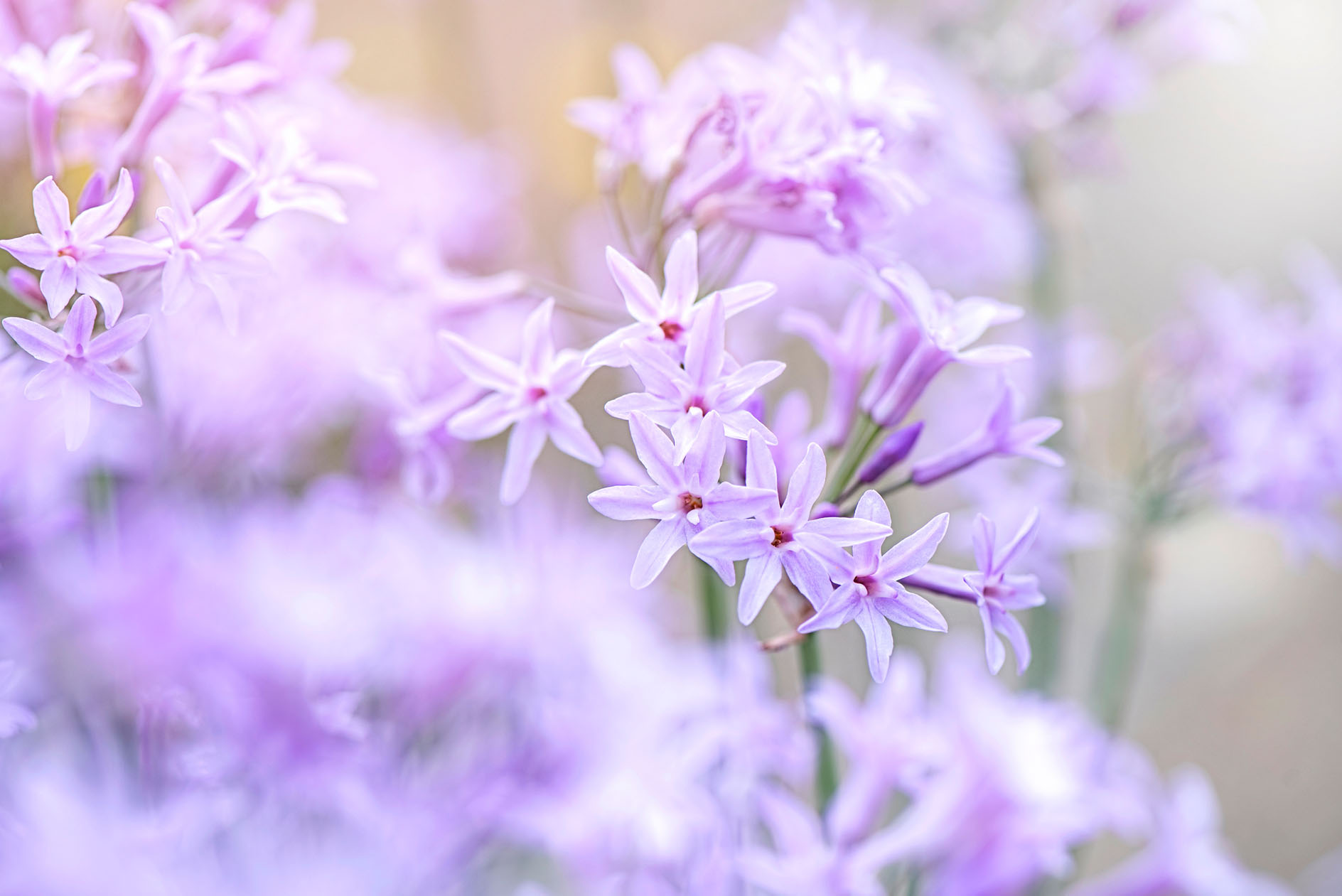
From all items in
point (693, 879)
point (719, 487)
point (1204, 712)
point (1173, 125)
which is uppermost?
point (1173, 125)

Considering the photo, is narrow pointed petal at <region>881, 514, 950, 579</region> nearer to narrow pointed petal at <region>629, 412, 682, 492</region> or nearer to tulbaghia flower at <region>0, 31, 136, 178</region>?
narrow pointed petal at <region>629, 412, 682, 492</region>

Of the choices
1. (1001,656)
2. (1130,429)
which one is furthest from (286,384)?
(1130,429)

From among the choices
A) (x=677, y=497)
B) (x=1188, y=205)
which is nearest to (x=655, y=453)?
(x=677, y=497)

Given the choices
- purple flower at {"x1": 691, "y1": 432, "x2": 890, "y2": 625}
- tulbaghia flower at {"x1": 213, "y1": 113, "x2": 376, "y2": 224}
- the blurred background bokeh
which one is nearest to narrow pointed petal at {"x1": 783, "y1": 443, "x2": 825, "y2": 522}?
purple flower at {"x1": 691, "y1": 432, "x2": 890, "y2": 625}

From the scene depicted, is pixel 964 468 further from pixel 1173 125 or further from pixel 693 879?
pixel 1173 125

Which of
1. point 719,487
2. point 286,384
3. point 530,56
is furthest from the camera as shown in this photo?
point 530,56

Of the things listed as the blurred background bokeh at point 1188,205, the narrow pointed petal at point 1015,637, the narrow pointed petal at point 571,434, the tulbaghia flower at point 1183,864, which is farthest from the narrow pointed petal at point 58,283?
the blurred background bokeh at point 1188,205

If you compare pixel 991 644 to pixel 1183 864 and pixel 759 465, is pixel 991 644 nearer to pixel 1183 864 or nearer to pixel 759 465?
pixel 759 465
